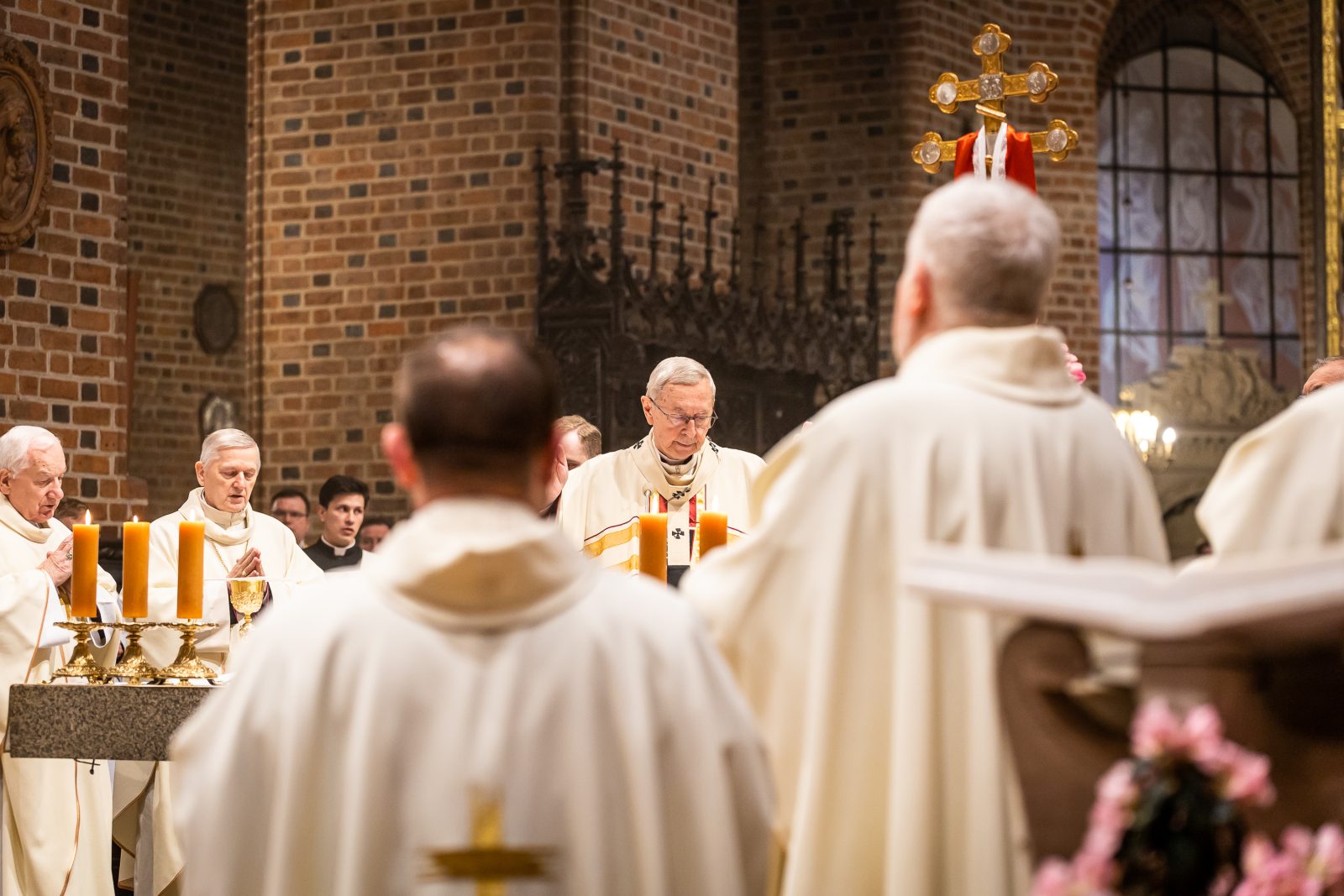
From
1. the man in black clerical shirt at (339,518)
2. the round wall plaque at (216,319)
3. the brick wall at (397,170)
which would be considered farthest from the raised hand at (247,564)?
the round wall plaque at (216,319)

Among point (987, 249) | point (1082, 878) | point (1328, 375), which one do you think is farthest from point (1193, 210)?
point (1082, 878)

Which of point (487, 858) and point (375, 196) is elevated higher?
point (375, 196)

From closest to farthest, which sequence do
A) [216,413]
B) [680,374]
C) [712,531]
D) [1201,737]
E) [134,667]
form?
1. [1201,737]
2. [712,531]
3. [134,667]
4. [680,374]
5. [216,413]

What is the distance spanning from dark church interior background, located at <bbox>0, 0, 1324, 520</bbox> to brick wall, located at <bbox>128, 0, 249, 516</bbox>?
0.03 metres

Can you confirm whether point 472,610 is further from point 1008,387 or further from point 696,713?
point 1008,387

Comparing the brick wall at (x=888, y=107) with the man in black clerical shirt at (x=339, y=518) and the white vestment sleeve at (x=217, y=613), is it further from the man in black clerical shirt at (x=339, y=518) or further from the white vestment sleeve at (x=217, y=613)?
the white vestment sleeve at (x=217, y=613)

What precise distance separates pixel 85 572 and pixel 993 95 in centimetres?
324

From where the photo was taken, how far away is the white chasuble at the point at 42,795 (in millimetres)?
5465

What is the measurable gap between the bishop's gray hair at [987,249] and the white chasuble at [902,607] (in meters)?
0.05

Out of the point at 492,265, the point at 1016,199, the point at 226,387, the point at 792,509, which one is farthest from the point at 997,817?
the point at 226,387

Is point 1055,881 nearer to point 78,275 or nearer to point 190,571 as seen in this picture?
point 190,571

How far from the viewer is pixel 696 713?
212 centimetres

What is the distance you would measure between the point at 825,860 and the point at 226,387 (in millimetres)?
12425

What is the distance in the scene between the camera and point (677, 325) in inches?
377
